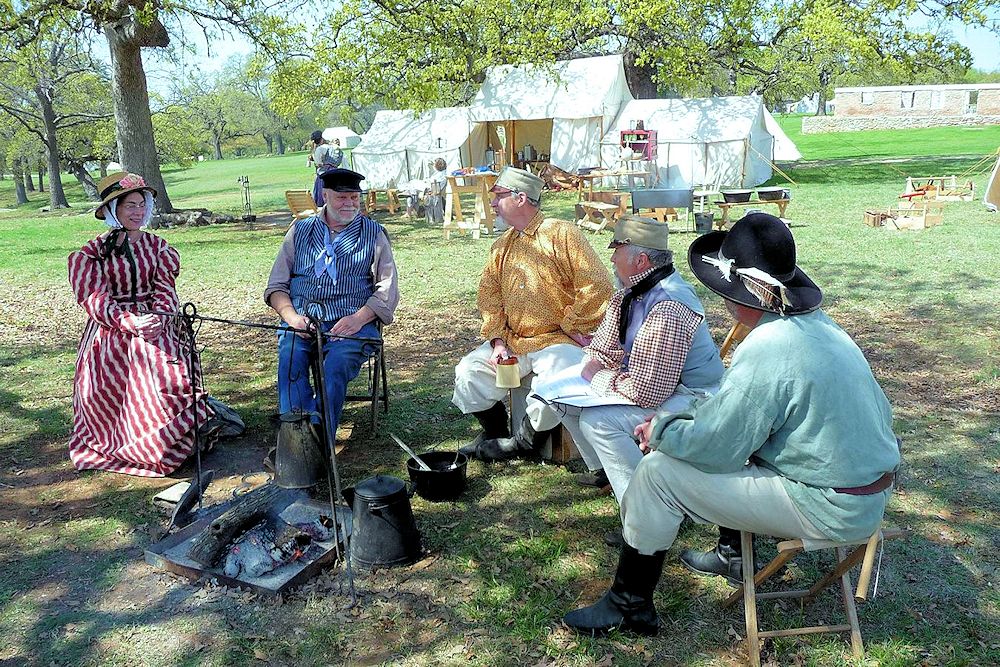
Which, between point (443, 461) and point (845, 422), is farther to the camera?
point (443, 461)

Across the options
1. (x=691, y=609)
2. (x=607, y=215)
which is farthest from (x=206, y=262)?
(x=691, y=609)

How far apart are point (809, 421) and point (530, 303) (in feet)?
7.14

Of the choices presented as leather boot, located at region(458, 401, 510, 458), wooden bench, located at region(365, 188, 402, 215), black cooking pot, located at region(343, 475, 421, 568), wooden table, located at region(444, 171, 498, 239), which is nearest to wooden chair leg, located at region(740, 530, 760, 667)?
black cooking pot, located at region(343, 475, 421, 568)

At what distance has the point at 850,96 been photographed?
52.9 meters

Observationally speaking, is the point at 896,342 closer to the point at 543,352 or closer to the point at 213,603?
the point at 543,352

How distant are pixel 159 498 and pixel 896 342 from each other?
5.90m

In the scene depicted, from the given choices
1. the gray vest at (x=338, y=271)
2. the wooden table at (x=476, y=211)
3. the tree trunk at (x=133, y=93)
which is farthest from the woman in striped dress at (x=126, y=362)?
the tree trunk at (x=133, y=93)

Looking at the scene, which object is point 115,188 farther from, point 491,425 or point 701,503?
point 701,503

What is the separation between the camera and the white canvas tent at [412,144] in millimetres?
22828

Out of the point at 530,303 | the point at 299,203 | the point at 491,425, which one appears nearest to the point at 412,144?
the point at 299,203

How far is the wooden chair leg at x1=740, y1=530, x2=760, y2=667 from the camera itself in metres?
2.82

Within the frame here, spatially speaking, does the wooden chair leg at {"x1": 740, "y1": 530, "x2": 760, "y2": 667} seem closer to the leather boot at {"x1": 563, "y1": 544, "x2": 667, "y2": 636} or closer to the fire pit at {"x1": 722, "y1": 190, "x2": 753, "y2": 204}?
the leather boot at {"x1": 563, "y1": 544, "x2": 667, "y2": 636}

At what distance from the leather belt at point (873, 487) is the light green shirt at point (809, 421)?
0.7 inches

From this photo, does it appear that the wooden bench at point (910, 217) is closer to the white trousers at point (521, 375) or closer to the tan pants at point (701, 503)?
the white trousers at point (521, 375)
